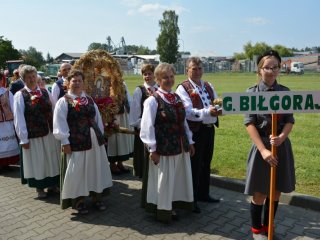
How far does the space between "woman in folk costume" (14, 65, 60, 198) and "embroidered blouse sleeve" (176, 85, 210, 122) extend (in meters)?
2.20

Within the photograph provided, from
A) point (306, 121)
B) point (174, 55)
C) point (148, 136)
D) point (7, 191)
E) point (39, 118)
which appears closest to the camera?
point (148, 136)

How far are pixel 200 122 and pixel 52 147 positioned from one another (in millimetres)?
2375

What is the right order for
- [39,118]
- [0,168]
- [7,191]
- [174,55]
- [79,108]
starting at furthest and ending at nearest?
[174,55]
[0,168]
[7,191]
[39,118]
[79,108]

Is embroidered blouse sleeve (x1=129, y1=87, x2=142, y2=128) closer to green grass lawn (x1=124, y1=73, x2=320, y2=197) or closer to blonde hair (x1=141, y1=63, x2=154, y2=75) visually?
blonde hair (x1=141, y1=63, x2=154, y2=75)

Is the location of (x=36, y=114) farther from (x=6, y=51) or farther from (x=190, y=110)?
(x=6, y=51)

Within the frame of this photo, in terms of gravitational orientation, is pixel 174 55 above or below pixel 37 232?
above

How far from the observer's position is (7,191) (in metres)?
6.20

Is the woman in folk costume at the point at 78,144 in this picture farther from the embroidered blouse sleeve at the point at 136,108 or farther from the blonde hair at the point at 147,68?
the blonde hair at the point at 147,68

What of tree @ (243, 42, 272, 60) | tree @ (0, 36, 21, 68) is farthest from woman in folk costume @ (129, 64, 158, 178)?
tree @ (243, 42, 272, 60)

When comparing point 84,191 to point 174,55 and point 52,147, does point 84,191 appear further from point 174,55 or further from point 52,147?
point 174,55

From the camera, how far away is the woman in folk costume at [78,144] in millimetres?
4758

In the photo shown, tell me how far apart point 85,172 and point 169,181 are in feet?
3.97

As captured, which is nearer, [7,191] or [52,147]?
[52,147]

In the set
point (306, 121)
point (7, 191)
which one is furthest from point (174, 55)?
point (7, 191)
